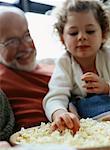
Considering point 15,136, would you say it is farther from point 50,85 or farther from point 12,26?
point 12,26

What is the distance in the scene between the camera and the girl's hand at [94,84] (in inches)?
42.6

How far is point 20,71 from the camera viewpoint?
48.0 inches

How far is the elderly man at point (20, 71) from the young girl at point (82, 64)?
Answer: 5cm

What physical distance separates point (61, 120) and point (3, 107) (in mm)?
210

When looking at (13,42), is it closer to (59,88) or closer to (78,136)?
(59,88)

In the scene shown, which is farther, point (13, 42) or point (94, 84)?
point (13, 42)

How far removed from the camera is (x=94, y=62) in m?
1.20

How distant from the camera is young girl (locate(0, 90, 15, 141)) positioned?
3.31ft

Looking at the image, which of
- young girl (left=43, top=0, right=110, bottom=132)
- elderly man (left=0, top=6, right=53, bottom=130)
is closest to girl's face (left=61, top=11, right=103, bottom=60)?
young girl (left=43, top=0, right=110, bottom=132)

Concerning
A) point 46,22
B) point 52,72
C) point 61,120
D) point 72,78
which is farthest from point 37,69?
point 46,22

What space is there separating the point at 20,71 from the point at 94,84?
28cm

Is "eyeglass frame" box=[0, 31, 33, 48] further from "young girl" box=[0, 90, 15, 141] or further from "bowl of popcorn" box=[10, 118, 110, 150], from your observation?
"bowl of popcorn" box=[10, 118, 110, 150]

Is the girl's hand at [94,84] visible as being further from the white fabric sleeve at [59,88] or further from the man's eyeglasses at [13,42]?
the man's eyeglasses at [13,42]

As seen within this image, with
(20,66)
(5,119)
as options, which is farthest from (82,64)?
(5,119)
